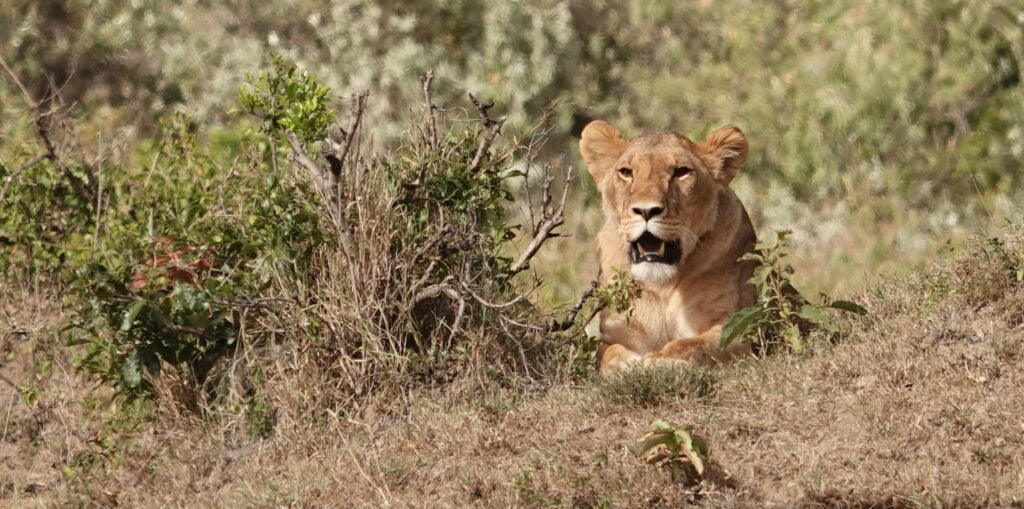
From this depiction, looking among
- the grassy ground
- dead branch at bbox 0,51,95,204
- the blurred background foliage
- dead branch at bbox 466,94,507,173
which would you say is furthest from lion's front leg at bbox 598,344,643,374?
dead branch at bbox 0,51,95,204

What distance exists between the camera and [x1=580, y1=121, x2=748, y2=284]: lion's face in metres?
7.06

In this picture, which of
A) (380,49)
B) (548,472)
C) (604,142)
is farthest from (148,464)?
(380,49)

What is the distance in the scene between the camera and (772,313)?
699 cm

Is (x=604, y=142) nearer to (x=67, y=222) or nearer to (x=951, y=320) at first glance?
(x=951, y=320)

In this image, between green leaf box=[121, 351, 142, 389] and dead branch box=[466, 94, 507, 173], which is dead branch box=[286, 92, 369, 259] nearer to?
dead branch box=[466, 94, 507, 173]

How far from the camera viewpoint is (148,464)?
6.84 meters

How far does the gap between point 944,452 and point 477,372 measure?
2.01 metres

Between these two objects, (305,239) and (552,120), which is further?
(552,120)

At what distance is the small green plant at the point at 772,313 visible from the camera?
678 centimetres

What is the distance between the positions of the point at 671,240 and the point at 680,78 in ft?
23.6

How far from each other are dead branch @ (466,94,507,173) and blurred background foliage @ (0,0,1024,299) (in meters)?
1.94

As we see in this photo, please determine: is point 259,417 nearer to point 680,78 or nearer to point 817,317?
point 817,317

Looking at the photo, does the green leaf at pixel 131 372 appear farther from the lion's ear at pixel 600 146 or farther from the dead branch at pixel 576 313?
the lion's ear at pixel 600 146

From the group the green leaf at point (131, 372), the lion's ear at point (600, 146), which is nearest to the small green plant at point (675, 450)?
the lion's ear at point (600, 146)
